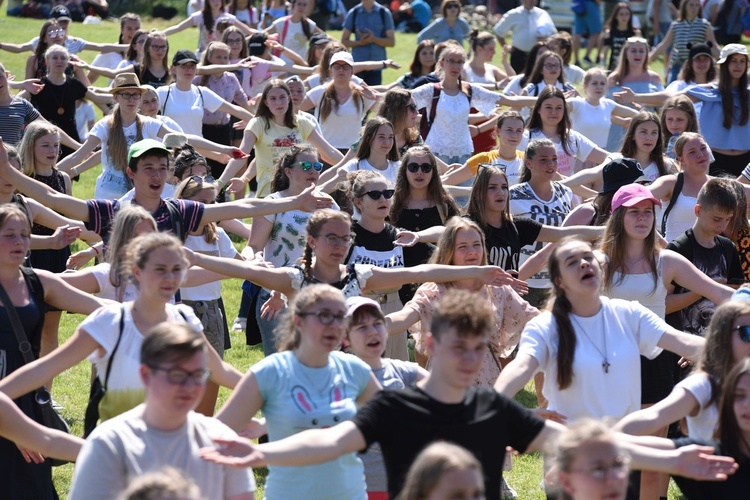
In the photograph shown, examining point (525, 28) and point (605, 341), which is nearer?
point (605, 341)

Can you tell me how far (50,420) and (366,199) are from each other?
2794 mm

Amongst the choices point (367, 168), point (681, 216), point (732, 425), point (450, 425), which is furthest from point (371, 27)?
point (450, 425)

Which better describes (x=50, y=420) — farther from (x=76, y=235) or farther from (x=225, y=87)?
(x=225, y=87)

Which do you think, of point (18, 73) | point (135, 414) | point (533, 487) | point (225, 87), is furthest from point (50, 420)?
point (18, 73)

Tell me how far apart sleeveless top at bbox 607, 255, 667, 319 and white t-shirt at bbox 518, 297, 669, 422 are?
117cm

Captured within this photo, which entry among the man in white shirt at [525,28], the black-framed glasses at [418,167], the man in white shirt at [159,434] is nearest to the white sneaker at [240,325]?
the black-framed glasses at [418,167]

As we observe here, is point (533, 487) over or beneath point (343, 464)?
beneath

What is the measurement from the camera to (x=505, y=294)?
735 centimetres

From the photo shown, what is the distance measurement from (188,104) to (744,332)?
27.9ft

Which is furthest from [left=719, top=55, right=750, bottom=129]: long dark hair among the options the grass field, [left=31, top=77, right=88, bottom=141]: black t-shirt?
[left=31, top=77, right=88, bottom=141]: black t-shirt

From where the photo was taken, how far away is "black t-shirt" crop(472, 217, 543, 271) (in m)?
8.13

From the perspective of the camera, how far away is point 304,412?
498 cm

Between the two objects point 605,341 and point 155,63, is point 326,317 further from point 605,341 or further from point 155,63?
point 155,63

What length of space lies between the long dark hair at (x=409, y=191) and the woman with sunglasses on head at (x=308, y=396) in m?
3.75
